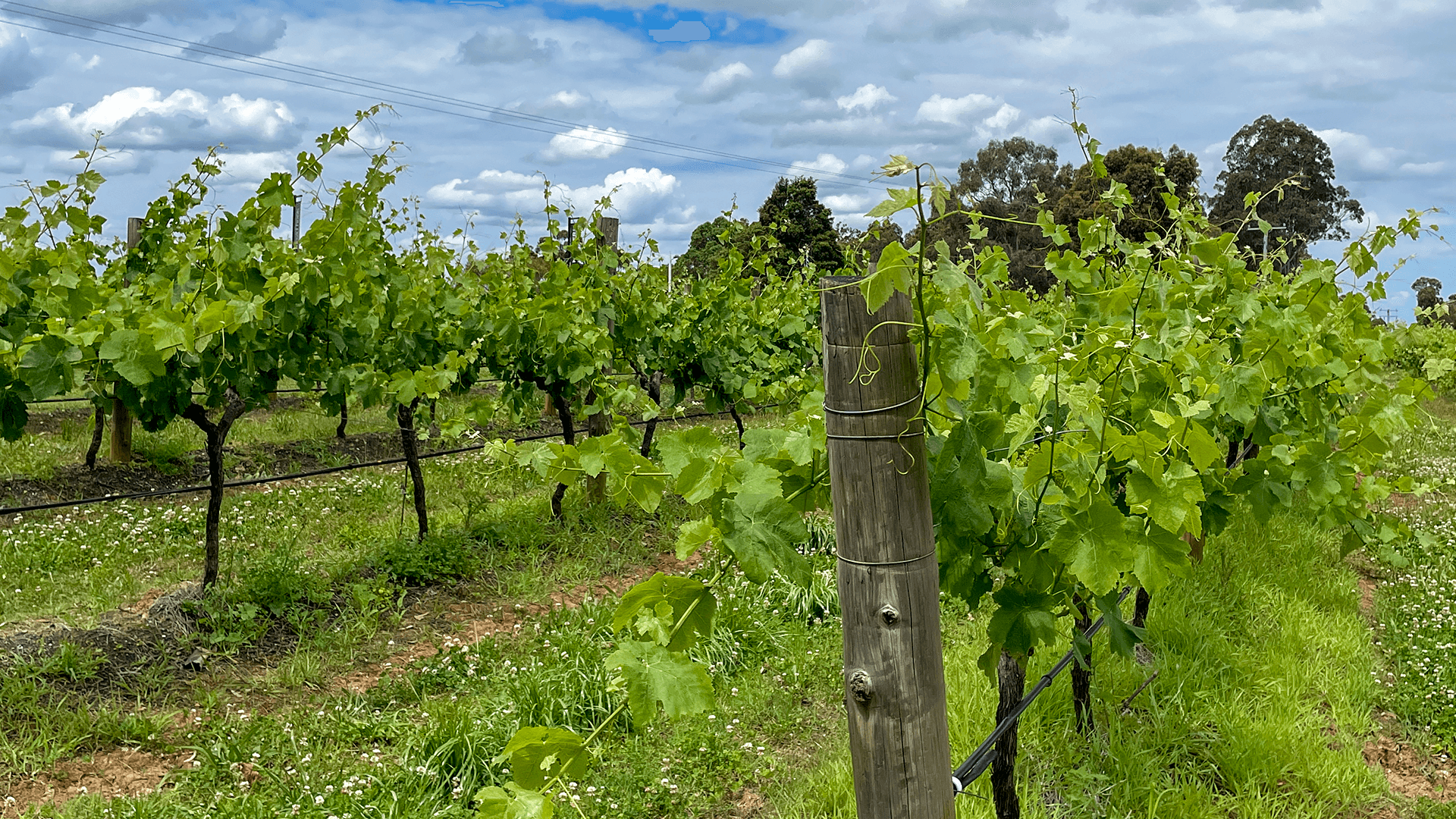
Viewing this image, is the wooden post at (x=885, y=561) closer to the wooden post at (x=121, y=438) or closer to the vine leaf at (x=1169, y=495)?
the vine leaf at (x=1169, y=495)

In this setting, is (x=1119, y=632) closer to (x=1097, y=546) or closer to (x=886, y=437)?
(x=1097, y=546)

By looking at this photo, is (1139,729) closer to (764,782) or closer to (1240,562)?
(764,782)

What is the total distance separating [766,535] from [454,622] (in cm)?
430

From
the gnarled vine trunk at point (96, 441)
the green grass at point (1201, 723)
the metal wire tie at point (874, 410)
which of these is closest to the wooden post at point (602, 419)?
the green grass at point (1201, 723)

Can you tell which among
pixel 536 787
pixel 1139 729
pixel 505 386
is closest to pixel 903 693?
pixel 536 787

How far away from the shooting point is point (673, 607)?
1.67 metres

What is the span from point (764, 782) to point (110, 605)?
4116 mm

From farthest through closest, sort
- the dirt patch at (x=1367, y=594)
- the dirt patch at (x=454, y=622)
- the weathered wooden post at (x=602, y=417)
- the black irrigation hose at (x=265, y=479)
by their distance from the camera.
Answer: the weathered wooden post at (x=602, y=417), the black irrigation hose at (x=265, y=479), the dirt patch at (x=1367, y=594), the dirt patch at (x=454, y=622)

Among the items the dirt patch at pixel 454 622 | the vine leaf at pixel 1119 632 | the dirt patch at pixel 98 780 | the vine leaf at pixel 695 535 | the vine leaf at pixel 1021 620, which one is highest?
the vine leaf at pixel 695 535

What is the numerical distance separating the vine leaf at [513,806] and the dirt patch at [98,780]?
115 inches

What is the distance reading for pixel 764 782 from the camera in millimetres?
3652

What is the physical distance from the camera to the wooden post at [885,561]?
160cm

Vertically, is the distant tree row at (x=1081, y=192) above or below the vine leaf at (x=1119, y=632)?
above

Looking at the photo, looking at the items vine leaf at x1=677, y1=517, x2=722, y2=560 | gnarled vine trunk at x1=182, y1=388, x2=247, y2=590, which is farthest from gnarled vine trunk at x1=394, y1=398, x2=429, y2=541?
vine leaf at x1=677, y1=517, x2=722, y2=560
